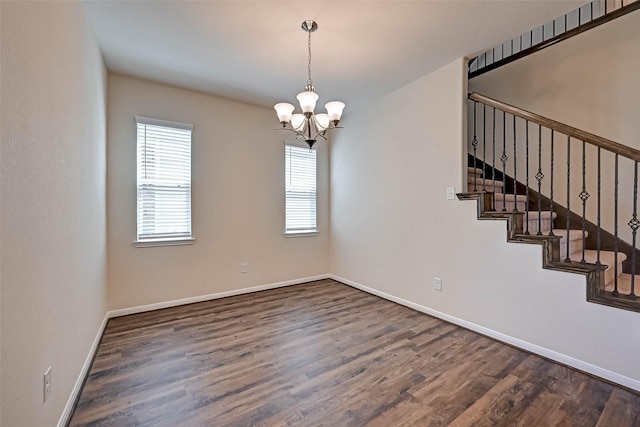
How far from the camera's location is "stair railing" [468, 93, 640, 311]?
6.97 ft

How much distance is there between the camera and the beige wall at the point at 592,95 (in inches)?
107

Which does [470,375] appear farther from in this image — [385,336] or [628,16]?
[628,16]

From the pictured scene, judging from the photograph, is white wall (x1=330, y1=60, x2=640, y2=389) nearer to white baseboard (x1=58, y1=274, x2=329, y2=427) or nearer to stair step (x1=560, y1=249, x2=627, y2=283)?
stair step (x1=560, y1=249, x2=627, y2=283)

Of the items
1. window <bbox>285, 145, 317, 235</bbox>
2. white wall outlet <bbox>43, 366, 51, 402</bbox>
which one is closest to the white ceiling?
window <bbox>285, 145, 317, 235</bbox>

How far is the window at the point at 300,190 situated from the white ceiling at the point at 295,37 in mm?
1281

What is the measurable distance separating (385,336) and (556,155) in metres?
2.82

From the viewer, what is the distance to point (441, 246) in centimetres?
313

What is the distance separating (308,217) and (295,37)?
2707 mm

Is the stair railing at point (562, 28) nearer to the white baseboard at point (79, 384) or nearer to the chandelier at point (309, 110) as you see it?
the chandelier at point (309, 110)

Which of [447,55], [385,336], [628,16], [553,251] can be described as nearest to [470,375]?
[385,336]

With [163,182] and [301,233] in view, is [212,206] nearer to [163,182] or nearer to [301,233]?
[163,182]

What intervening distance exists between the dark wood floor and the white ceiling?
8.95ft

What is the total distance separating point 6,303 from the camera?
40.8 inches

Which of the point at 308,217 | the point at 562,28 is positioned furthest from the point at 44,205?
the point at 562,28
